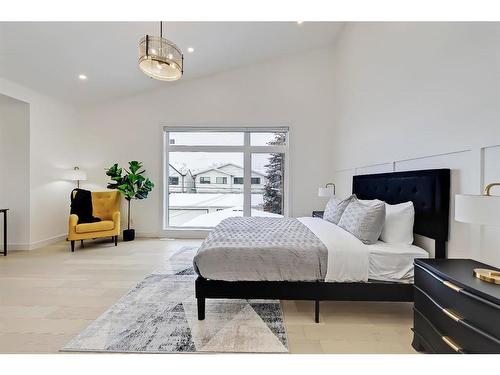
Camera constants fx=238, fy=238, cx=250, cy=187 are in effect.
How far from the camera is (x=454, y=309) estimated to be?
130 cm

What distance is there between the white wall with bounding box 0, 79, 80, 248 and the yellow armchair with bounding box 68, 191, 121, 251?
70 cm

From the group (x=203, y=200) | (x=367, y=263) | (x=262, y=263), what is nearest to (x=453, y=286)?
(x=367, y=263)

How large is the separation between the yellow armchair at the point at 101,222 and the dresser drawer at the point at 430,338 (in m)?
4.69

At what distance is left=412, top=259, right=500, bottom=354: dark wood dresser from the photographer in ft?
3.70

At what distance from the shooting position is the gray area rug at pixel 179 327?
1733mm

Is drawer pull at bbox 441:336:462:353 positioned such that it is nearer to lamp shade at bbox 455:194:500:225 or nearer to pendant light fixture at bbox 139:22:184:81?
lamp shade at bbox 455:194:500:225

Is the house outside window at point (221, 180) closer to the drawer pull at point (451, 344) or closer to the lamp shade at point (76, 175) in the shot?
the lamp shade at point (76, 175)

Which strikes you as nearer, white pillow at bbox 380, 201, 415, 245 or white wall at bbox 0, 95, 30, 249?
white pillow at bbox 380, 201, 415, 245

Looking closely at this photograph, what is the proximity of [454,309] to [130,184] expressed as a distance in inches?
196

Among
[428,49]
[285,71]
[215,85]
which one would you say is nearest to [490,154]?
[428,49]

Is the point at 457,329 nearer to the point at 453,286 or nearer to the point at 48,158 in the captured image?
the point at 453,286

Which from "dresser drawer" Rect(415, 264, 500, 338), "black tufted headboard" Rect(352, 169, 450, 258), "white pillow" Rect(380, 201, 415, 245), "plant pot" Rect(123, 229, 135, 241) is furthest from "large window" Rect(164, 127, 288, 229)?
"dresser drawer" Rect(415, 264, 500, 338)

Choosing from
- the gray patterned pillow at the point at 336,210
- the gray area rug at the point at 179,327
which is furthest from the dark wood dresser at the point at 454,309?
the gray patterned pillow at the point at 336,210
